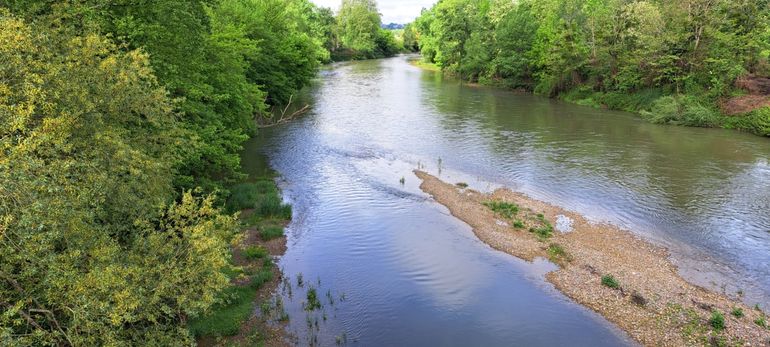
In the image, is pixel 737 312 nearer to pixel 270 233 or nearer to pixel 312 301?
pixel 312 301

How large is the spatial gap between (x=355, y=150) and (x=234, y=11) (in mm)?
14259

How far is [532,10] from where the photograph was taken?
251 ft

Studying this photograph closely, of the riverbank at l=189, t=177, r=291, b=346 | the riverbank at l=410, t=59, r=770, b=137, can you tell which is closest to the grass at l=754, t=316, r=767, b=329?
the riverbank at l=189, t=177, r=291, b=346

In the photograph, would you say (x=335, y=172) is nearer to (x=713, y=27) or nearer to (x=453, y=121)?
(x=453, y=121)

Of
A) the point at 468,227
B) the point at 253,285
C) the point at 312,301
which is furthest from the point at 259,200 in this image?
the point at 468,227

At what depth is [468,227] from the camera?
23.0 meters

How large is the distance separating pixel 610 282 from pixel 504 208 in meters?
7.84

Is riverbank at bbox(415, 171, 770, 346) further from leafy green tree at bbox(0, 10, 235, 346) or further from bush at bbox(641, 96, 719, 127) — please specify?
bush at bbox(641, 96, 719, 127)

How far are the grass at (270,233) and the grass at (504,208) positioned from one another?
10.5 metres

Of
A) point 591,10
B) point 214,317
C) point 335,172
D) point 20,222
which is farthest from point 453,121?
point 20,222

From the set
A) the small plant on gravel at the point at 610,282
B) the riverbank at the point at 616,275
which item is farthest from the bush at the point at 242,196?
the small plant on gravel at the point at 610,282

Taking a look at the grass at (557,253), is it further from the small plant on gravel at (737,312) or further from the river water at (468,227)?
the small plant on gravel at (737,312)

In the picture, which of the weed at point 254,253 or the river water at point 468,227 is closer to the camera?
the river water at point 468,227

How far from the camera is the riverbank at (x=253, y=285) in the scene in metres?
14.1
